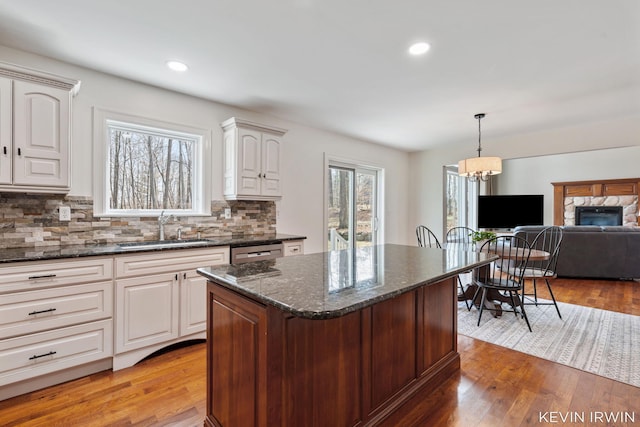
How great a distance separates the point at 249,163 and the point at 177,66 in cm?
112

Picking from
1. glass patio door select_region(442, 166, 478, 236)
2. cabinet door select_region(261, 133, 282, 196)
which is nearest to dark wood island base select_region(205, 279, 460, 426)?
cabinet door select_region(261, 133, 282, 196)

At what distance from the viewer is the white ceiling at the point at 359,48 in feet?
6.32

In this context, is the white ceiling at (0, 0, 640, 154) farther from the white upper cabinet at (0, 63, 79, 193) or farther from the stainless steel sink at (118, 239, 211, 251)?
the stainless steel sink at (118, 239, 211, 251)

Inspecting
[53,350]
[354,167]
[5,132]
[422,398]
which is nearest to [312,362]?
[422,398]

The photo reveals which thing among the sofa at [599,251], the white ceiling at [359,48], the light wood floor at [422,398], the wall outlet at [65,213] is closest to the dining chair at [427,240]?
the sofa at [599,251]

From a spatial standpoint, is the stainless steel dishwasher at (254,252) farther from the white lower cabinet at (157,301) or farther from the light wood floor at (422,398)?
the light wood floor at (422,398)

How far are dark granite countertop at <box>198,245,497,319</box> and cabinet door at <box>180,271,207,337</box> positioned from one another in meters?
1.12

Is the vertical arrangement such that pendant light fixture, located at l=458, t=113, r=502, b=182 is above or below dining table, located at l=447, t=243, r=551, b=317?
above

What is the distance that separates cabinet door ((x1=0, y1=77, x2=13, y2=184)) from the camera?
209 centimetres

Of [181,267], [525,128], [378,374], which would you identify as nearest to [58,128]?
[181,267]

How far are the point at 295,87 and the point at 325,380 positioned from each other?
2644 millimetres

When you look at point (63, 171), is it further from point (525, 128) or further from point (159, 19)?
point (525, 128)

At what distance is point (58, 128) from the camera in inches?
90.4

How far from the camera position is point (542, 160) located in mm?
8469
